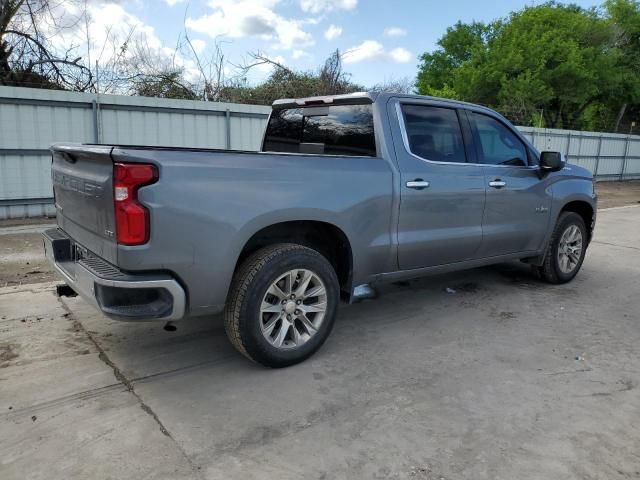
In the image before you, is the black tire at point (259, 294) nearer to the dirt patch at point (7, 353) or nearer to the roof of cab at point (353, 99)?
the roof of cab at point (353, 99)

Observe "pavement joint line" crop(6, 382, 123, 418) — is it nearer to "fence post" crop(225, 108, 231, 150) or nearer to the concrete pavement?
the concrete pavement

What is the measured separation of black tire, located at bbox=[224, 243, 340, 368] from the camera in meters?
3.29

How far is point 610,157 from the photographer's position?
21.7 metres

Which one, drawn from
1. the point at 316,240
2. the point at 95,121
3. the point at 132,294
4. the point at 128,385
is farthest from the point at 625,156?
the point at 132,294

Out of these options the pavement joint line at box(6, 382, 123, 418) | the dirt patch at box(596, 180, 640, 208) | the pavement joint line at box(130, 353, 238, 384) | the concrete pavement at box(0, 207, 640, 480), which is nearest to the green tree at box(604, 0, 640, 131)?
the dirt patch at box(596, 180, 640, 208)

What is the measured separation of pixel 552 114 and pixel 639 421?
30.0 meters

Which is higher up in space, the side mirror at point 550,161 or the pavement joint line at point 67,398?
the side mirror at point 550,161

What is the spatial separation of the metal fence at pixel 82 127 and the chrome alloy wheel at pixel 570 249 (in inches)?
285

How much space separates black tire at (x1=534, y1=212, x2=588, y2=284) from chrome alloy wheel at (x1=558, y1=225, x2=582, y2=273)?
0.12 feet

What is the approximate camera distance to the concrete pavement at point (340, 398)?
259 centimetres

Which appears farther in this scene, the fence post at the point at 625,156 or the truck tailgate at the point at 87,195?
the fence post at the point at 625,156

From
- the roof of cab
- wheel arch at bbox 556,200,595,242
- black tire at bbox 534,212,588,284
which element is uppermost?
the roof of cab

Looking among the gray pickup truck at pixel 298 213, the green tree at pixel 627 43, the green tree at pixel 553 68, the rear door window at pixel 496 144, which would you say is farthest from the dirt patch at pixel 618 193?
the gray pickup truck at pixel 298 213

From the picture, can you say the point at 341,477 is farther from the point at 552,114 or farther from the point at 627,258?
the point at 552,114
